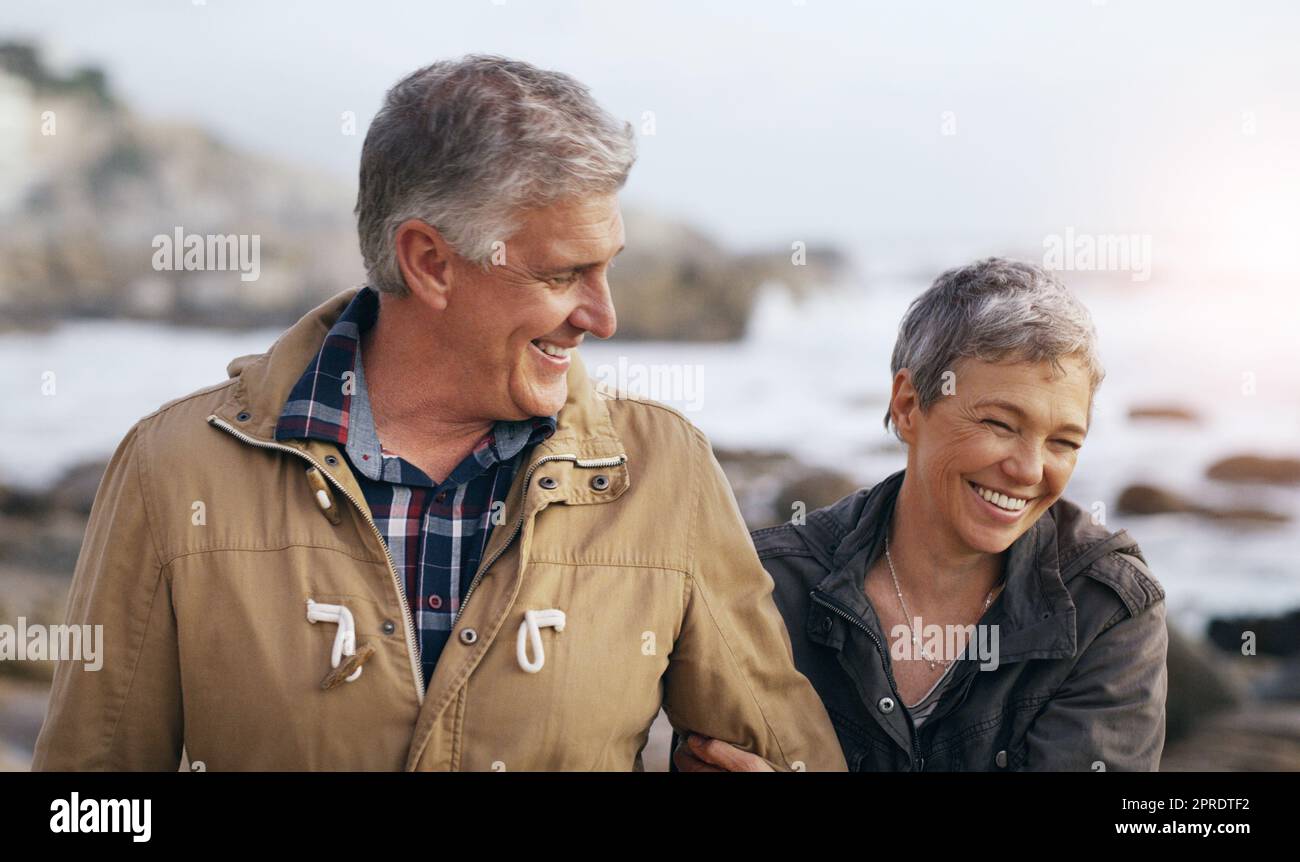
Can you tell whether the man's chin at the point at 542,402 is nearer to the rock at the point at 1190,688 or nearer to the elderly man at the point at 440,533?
the elderly man at the point at 440,533

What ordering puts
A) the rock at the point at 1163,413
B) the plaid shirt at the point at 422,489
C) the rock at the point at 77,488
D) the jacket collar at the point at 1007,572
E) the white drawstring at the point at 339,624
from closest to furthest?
the white drawstring at the point at 339,624
the plaid shirt at the point at 422,489
the jacket collar at the point at 1007,572
the rock at the point at 77,488
the rock at the point at 1163,413

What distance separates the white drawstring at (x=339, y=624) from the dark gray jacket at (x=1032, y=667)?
850 mm

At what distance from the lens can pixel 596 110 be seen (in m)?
2.00

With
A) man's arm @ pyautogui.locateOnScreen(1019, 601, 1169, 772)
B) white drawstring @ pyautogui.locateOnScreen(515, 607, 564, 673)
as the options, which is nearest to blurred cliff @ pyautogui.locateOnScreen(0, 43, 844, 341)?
man's arm @ pyautogui.locateOnScreen(1019, 601, 1169, 772)

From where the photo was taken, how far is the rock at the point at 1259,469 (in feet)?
21.6

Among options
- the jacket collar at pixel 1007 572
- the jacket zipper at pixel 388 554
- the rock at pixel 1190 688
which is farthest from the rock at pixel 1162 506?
the jacket zipper at pixel 388 554

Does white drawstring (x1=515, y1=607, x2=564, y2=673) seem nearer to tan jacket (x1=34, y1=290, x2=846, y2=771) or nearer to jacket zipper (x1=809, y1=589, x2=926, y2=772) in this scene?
tan jacket (x1=34, y1=290, x2=846, y2=771)

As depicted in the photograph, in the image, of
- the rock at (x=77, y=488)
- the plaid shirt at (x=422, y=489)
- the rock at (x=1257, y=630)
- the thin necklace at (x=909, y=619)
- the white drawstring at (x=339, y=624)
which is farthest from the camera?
the rock at (x=77, y=488)

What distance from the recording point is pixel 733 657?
7.01ft

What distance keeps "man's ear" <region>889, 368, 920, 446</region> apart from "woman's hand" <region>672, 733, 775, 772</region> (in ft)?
2.19

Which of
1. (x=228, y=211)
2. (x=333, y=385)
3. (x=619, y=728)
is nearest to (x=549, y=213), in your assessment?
(x=333, y=385)

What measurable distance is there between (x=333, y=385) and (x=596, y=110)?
594mm

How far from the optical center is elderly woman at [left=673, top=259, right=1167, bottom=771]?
88.0 inches

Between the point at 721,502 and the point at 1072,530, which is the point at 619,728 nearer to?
the point at 721,502
